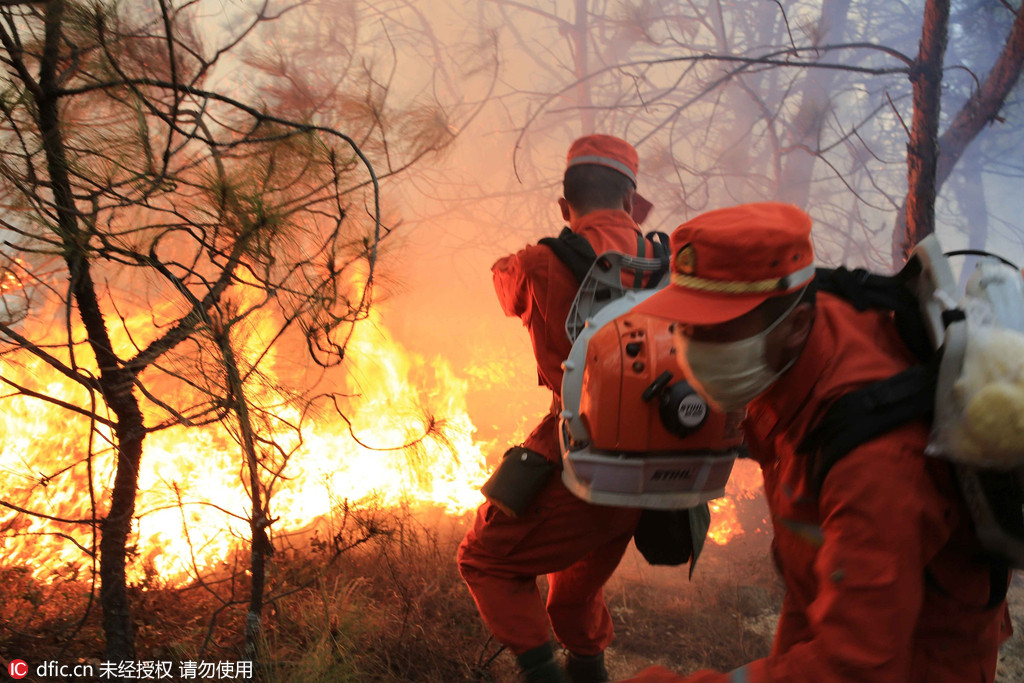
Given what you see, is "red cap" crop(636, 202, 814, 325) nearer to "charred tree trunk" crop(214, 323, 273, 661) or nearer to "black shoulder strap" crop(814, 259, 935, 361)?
"black shoulder strap" crop(814, 259, 935, 361)

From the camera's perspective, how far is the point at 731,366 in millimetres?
1200

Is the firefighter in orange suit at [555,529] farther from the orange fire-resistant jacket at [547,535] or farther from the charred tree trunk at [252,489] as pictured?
the charred tree trunk at [252,489]

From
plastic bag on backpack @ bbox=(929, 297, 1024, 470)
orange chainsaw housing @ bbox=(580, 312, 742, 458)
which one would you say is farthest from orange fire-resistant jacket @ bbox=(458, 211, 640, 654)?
plastic bag on backpack @ bbox=(929, 297, 1024, 470)

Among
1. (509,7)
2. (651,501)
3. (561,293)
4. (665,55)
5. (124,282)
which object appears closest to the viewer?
(651,501)

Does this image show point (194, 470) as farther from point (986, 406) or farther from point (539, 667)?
point (986, 406)

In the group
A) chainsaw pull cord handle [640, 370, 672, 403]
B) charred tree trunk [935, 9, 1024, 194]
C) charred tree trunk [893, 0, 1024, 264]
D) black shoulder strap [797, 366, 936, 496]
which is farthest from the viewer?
charred tree trunk [935, 9, 1024, 194]

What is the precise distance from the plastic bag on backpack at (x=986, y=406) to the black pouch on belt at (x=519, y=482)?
1202 millimetres

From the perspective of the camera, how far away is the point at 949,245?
1111cm

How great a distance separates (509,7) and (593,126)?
1476 millimetres

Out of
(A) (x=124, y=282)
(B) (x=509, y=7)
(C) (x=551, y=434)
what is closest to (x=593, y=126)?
(B) (x=509, y=7)

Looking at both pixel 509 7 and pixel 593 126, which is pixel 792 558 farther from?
pixel 509 7

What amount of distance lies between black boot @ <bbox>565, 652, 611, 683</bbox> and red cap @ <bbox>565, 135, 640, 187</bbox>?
1.83 m

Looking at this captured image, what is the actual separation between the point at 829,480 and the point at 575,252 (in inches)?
48.5

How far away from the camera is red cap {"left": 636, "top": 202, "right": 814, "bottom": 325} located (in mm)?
1106
